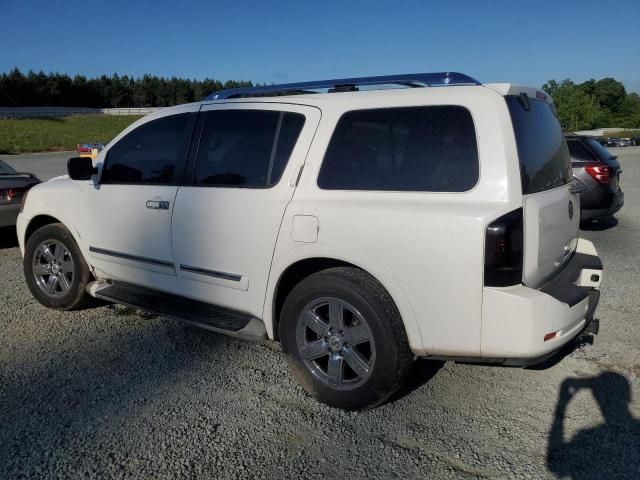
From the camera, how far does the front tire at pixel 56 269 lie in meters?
4.66

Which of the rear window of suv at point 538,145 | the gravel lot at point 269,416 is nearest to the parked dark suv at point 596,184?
the gravel lot at point 269,416

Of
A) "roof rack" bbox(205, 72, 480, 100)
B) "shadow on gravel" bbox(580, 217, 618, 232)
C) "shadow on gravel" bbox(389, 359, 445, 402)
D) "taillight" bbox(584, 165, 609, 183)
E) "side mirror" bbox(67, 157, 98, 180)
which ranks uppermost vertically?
"roof rack" bbox(205, 72, 480, 100)

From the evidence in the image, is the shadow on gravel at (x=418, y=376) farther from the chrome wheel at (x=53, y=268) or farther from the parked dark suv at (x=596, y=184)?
the parked dark suv at (x=596, y=184)

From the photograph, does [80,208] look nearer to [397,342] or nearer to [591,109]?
[397,342]

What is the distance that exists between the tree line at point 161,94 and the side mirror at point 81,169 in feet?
266

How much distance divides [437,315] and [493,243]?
47cm

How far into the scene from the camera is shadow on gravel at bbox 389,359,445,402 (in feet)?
11.1

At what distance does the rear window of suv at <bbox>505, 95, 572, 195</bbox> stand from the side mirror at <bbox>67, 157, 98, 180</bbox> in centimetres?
322

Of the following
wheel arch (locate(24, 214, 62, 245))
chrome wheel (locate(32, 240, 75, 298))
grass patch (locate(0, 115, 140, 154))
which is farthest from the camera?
grass patch (locate(0, 115, 140, 154))

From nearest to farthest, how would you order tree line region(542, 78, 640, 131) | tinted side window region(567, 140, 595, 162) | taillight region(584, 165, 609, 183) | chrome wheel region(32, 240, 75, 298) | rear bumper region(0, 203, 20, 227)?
1. chrome wheel region(32, 240, 75, 298)
2. rear bumper region(0, 203, 20, 227)
3. taillight region(584, 165, 609, 183)
4. tinted side window region(567, 140, 595, 162)
5. tree line region(542, 78, 640, 131)

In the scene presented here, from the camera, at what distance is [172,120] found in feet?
13.5

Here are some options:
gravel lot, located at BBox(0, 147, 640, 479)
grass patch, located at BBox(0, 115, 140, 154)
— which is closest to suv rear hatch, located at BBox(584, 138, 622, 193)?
gravel lot, located at BBox(0, 147, 640, 479)

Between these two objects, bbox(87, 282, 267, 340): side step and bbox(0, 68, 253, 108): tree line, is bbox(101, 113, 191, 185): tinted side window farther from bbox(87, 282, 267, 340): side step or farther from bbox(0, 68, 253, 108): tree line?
bbox(0, 68, 253, 108): tree line

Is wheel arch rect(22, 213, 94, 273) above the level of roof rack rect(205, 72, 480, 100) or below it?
below
